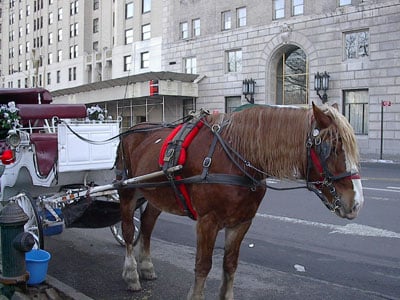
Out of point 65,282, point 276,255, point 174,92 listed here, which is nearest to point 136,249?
point 65,282

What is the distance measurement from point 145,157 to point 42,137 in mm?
1756

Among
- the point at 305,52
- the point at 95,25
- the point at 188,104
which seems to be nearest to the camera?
the point at 305,52

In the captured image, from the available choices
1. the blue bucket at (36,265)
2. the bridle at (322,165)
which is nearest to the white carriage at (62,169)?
the blue bucket at (36,265)

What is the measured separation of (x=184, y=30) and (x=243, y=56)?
730 centimetres

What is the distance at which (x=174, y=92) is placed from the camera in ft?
114

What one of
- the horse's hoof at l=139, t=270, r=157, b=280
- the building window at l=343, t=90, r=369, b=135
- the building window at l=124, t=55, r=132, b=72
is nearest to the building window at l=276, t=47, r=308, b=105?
the building window at l=343, t=90, r=369, b=135

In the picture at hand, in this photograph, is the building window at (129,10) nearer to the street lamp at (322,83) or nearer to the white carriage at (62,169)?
the street lamp at (322,83)

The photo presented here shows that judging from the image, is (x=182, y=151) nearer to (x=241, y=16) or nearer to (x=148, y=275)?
(x=148, y=275)

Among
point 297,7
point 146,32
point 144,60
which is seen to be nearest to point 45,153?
point 297,7

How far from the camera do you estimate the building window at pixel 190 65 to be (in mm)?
37625

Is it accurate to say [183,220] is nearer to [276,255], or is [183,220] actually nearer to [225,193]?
[276,255]

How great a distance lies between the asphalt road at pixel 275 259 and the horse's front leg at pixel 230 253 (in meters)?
0.64

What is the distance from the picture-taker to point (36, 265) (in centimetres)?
488

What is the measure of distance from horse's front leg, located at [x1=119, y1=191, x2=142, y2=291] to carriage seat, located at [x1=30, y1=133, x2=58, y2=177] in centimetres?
114
